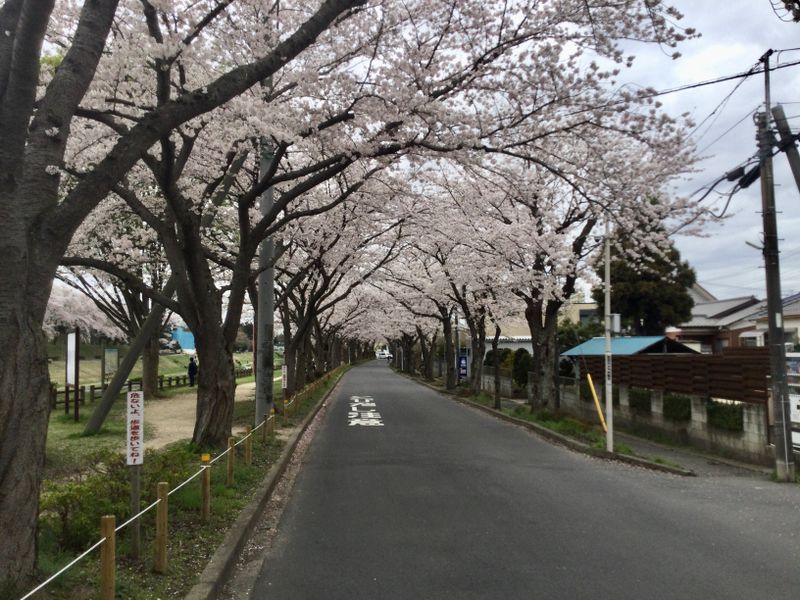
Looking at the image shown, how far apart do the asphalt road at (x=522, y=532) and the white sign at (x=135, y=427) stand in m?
1.49

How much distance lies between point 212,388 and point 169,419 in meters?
9.52

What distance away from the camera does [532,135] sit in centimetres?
930

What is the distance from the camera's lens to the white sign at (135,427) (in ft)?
17.0

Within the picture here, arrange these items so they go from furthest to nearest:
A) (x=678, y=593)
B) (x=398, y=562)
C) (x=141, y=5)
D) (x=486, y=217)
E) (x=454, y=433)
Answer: (x=486, y=217) → (x=454, y=433) → (x=141, y=5) → (x=398, y=562) → (x=678, y=593)

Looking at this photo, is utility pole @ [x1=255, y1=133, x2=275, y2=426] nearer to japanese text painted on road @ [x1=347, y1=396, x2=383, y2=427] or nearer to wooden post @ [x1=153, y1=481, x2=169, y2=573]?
japanese text painted on road @ [x1=347, y1=396, x2=383, y2=427]

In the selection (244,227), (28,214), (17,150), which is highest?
(244,227)

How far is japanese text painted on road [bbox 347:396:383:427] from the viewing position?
18.4 metres

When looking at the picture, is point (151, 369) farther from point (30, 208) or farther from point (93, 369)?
point (93, 369)

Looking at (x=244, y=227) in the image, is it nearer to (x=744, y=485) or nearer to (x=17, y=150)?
(x=17, y=150)

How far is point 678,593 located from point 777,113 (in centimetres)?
999

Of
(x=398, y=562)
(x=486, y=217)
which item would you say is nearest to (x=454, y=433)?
(x=486, y=217)

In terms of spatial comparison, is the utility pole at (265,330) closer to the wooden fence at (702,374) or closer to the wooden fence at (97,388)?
the wooden fence at (97,388)

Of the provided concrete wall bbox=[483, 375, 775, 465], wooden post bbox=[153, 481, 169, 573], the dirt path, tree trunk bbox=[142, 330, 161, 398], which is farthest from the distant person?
wooden post bbox=[153, 481, 169, 573]

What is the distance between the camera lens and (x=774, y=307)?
39.3ft
